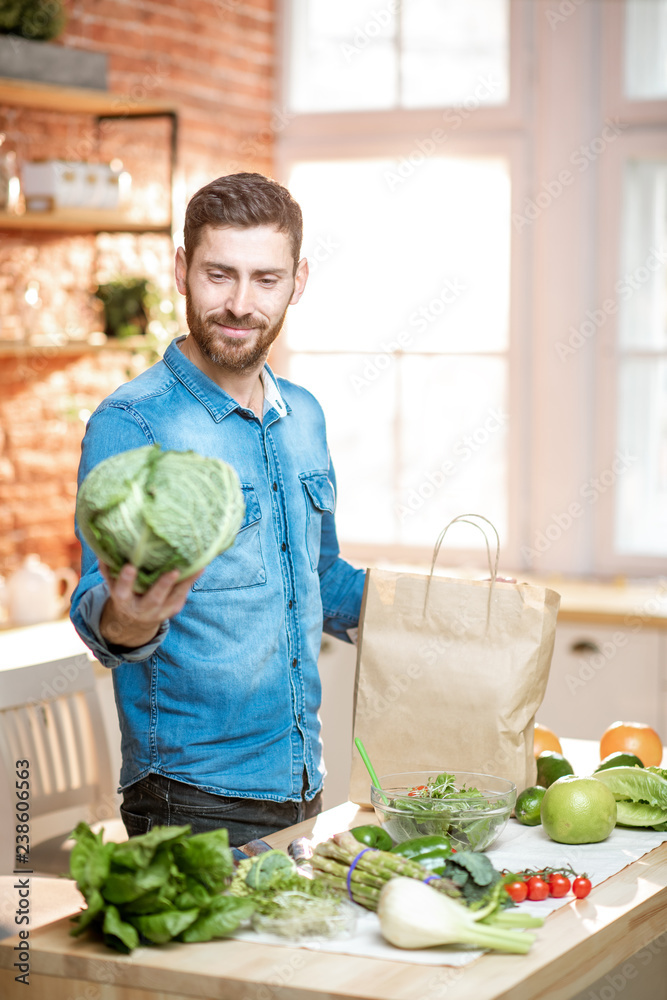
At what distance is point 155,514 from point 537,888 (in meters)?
0.64

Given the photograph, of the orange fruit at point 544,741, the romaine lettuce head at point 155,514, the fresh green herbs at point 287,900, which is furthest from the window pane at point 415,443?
the romaine lettuce head at point 155,514

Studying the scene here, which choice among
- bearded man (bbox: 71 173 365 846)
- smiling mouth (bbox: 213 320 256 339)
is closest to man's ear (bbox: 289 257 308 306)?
bearded man (bbox: 71 173 365 846)

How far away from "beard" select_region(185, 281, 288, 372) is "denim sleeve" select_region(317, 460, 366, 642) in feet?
1.18

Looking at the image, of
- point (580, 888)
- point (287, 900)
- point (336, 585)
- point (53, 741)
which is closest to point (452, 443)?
point (53, 741)

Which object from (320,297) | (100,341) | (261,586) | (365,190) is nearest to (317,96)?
(365,190)

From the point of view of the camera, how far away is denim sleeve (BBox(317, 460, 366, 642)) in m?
2.04

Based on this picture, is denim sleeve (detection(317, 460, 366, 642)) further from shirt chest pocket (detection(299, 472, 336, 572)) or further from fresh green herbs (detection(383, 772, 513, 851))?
fresh green herbs (detection(383, 772, 513, 851))

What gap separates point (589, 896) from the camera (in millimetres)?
1484

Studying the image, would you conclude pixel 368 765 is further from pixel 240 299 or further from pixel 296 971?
pixel 240 299

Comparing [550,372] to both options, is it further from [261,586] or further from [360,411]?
[261,586]

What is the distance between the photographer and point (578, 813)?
1.64 m

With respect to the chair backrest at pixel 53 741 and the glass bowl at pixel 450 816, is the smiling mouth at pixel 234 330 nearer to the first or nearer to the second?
the glass bowl at pixel 450 816

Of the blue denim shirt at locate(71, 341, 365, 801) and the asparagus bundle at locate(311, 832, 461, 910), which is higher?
the blue denim shirt at locate(71, 341, 365, 801)

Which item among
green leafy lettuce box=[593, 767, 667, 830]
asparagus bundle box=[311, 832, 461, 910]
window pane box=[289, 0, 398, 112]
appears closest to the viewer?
asparagus bundle box=[311, 832, 461, 910]
